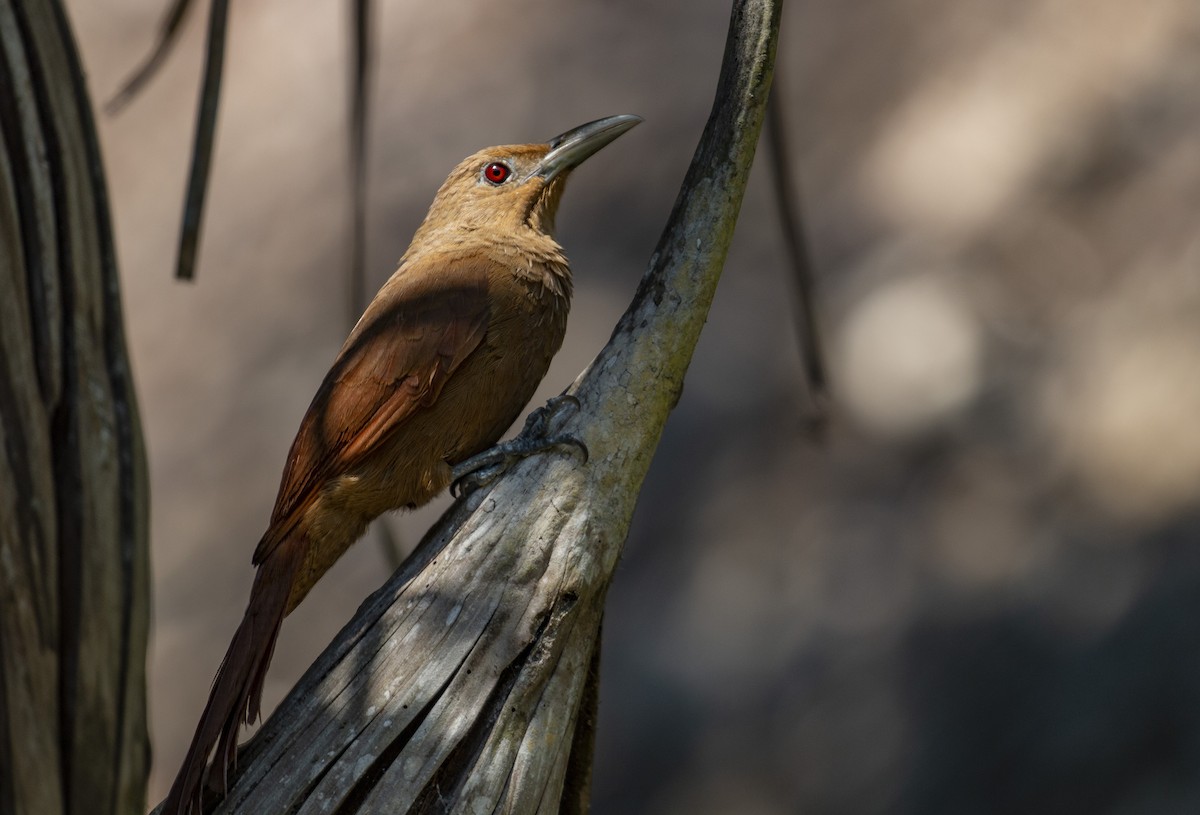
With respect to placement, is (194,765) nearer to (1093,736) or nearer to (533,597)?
(533,597)

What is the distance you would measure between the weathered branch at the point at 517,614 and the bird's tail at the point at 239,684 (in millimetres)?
54

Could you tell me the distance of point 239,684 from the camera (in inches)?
87.1

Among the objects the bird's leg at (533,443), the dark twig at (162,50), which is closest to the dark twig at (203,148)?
the dark twig at (162,50)

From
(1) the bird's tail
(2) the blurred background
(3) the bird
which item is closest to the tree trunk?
(1) the bird's tail

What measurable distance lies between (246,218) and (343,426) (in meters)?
7.19

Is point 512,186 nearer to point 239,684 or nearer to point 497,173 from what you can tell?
point 497,173

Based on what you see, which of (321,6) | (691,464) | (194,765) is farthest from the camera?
(321,6)

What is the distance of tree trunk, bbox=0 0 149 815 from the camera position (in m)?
1.48

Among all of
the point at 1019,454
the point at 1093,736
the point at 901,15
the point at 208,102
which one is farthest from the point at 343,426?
the point at 901,15

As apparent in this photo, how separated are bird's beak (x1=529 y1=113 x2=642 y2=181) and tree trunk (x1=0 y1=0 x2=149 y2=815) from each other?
5.58 feet

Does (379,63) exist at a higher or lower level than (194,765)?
higher

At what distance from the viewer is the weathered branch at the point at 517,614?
1954 mm

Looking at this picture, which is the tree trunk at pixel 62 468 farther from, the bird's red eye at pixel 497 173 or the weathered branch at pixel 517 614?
the bird's red eye at pixel 497 173

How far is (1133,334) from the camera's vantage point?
638 centimetres
